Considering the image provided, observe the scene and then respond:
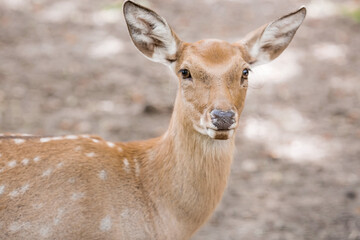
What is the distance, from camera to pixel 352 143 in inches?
218

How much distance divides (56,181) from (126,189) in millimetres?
476

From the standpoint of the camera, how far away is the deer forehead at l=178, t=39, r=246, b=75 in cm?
306

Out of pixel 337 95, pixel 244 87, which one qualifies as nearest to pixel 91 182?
pixel 244 87

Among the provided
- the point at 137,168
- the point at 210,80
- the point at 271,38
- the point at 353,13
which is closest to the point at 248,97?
the point at 271,38

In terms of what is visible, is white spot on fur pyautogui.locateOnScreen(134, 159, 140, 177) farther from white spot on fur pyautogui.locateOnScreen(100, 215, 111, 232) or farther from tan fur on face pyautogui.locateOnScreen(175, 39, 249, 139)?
tan fur on face pyautogui.locateOnScreen(175, 39, 249, 139)

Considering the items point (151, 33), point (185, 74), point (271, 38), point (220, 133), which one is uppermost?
point (271, 38)

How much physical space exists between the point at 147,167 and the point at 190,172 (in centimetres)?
35

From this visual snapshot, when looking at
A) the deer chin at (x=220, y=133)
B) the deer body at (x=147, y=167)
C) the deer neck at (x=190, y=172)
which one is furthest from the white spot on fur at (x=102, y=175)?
the deer chin at (x=220, y=133)

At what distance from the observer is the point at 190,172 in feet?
10.6

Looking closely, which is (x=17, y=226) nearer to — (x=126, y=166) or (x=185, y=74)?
(x=126, y=166)

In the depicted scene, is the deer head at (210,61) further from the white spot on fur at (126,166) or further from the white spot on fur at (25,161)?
the white spot on fur at (25,161)

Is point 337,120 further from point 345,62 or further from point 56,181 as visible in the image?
point 56,181

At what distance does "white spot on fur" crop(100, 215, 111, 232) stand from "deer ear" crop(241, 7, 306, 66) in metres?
1.52

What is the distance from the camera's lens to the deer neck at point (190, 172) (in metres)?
3.17
